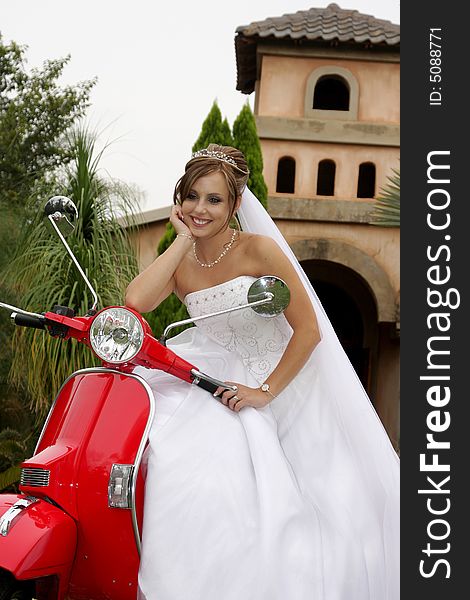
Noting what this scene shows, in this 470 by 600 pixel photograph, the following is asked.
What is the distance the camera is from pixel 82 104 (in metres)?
14.2

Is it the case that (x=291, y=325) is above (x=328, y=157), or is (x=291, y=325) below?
below

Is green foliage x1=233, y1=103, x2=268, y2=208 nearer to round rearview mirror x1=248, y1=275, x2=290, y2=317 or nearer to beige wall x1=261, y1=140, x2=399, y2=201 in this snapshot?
beige wall x1=261, y1=140, x2=399, y2=201

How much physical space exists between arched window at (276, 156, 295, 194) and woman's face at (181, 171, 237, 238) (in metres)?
8.08

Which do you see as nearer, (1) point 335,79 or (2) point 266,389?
(2) point 266,389

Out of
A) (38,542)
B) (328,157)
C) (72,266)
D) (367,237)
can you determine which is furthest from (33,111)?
(38,542)

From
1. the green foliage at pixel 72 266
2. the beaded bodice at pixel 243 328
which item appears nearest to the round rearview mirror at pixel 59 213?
the beaded bodice at pixel 243 328

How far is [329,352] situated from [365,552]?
27.9 inches

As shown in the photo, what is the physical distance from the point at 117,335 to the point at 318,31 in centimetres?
949

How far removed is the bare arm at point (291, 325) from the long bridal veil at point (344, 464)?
15 centimetres

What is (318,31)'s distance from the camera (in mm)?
10742

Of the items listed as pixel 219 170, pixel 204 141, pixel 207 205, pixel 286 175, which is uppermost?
pixel 286 175

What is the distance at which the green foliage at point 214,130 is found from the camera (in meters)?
7.09

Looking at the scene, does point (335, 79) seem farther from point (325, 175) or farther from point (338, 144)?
point (325, 175)

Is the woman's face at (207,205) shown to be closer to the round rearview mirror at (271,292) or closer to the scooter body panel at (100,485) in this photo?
the round rearview mirror at (271,292)
